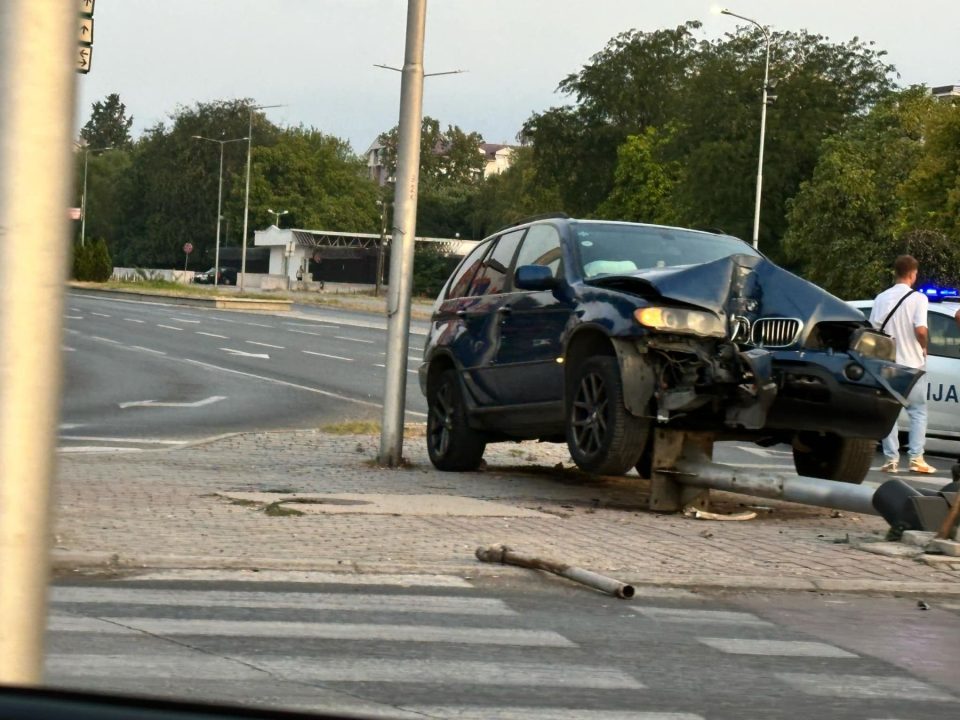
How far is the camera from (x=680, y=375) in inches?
398

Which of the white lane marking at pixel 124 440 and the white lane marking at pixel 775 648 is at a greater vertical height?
the white lane marking at pixel 775 648

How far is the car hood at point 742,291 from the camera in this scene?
396 inches

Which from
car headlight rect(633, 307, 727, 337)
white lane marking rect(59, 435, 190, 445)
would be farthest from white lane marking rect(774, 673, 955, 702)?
white lane marking rect(59, 435, 190, 445)

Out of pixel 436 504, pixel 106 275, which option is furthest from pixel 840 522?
pixel 106 275

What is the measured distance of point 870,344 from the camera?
10383 mm

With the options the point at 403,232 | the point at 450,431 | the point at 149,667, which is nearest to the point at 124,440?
the point at 403,232

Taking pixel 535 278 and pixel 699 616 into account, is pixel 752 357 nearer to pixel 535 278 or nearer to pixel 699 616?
pixel 535 278

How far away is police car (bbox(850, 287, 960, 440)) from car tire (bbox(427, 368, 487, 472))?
5618 millimetres

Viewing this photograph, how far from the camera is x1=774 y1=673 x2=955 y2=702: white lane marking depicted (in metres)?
5.61

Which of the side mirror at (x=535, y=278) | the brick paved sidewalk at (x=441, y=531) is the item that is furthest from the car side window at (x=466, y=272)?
the side mirror at (x=535, y=278)

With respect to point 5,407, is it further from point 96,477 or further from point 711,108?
point 711,108

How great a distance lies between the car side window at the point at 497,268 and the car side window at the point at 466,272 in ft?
0.55

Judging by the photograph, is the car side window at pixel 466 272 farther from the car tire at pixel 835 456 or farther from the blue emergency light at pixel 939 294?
the blue emergency light at pixel 939 294

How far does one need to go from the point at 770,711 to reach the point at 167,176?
132258 millimetres
